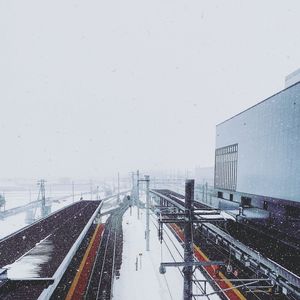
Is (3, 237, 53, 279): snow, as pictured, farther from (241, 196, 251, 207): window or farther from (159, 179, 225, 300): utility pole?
(241, 196, 251, 207): window

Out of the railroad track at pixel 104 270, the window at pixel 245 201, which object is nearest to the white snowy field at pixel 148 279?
the railroad track at pixel 104 270

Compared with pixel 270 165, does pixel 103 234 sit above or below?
below

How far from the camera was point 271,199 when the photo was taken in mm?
18906

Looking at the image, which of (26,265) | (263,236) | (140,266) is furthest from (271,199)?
(26,265)

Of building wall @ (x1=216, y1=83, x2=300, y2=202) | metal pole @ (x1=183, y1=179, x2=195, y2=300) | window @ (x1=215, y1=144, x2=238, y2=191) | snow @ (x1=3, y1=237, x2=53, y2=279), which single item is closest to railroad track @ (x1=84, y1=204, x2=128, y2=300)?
snow @ (x1=3, y1=237, x2=53, y2=279)

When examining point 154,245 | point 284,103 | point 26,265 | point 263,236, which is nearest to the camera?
point 26,265

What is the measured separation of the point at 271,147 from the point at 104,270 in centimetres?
1332

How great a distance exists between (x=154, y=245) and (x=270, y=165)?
11.0 m

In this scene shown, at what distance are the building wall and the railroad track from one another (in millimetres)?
11202

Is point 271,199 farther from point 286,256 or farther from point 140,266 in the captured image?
point 140,266

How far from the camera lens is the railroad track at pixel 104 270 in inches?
517

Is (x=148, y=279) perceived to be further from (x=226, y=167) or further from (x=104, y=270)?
(x=226, y=167)

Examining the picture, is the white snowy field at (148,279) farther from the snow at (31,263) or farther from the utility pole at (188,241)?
the utility pole at (188,241)

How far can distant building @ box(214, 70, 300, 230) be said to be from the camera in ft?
53.5
